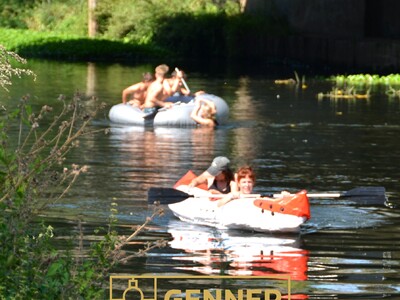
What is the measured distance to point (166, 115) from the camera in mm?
27000

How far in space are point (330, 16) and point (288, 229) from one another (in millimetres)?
35346

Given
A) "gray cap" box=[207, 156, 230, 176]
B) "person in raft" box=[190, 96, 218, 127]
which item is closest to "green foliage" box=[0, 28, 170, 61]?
"person in raft" box=[190, 96, 218, 127]

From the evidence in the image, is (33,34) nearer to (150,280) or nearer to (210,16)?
(210,16)

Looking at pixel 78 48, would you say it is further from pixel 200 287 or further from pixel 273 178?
pixel 200 287

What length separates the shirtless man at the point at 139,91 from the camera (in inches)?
1083

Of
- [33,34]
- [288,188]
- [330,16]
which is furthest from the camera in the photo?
[33,34]

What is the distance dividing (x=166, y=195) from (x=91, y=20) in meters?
45.4

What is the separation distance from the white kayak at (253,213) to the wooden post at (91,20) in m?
45.3

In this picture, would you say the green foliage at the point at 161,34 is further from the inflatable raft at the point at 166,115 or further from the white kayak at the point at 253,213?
the white kayak at the point at 253,213

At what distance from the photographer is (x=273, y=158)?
868 inches

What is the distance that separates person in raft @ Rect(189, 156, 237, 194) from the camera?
51.7 feet

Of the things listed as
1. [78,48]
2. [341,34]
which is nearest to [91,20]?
[78,48]

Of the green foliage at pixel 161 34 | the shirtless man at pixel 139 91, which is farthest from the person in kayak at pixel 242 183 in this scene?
the green foliage at pixel 161 34

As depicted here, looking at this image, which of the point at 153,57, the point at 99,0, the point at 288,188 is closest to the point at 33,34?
the point at 99,0
